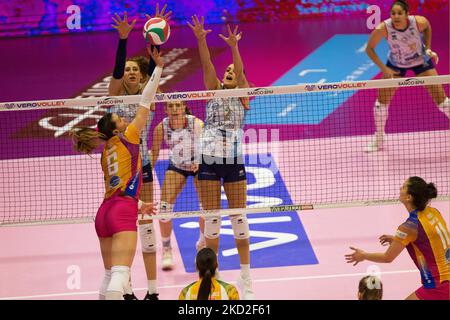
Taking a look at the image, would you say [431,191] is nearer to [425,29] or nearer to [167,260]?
[167,260]

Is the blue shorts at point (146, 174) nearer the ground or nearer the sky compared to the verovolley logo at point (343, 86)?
nearer the ground

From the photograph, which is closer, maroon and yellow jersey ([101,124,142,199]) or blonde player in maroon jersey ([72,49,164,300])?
blonde player in maroon jersey ([72,49,164,300])

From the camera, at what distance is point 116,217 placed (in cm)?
893

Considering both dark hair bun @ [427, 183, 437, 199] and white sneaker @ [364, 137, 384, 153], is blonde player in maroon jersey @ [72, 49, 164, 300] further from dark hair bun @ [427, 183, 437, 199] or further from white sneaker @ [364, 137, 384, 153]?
white sneaker @ [364, 137, 384, 153]

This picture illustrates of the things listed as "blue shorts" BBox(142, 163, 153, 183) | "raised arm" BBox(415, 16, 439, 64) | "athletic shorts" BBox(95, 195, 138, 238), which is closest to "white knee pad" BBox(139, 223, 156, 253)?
"blue shorts" BBox(142, 163, 153, 183)

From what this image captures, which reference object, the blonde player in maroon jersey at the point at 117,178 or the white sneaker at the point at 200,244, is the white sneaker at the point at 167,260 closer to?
the white sneaker at the point at 200,244

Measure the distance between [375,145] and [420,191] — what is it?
6545 mm

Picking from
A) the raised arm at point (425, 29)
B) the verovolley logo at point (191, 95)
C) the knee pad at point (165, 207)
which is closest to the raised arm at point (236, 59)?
the verovolley logo at point (191, 95)

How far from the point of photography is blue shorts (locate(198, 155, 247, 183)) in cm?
1041

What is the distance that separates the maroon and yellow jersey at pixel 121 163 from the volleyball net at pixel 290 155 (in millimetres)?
1539

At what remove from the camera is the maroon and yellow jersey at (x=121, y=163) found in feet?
30.2

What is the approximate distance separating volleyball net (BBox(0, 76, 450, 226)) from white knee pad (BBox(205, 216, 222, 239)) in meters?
0.30

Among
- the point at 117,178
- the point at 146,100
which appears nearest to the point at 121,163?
the point at 117,178

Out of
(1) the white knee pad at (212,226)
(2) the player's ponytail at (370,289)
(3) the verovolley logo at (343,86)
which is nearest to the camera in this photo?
(2) the player's ponytail at (370,289)
